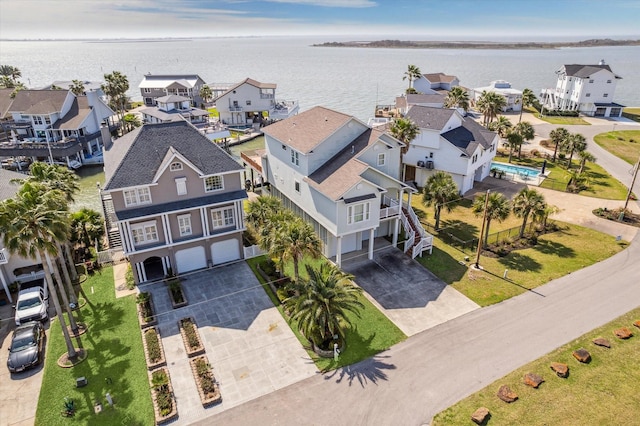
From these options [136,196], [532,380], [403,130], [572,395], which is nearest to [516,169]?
[403,130]

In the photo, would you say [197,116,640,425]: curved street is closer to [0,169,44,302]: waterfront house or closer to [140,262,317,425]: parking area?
[140,262,317,425]: parking area

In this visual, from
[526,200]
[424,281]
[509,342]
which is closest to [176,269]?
[424,281]

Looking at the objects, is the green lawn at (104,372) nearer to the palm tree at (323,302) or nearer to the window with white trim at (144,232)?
the window with white trim at (144,232)

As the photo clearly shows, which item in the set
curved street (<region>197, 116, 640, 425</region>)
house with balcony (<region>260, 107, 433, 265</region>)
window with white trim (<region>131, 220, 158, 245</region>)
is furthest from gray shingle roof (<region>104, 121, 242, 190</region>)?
curved street (<region>197, 116, 640, 425</region>)

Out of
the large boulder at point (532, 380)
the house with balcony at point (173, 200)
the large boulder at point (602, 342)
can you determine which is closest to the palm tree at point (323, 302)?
the large boulder at point (532, 380)

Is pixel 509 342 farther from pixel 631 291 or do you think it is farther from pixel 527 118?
pixel 527 118

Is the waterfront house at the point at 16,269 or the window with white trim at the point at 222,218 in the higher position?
the window with white trim at the point at 222,218

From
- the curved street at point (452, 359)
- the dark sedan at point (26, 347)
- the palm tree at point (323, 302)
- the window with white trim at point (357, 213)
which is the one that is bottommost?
the curved street at point (452, 359)
